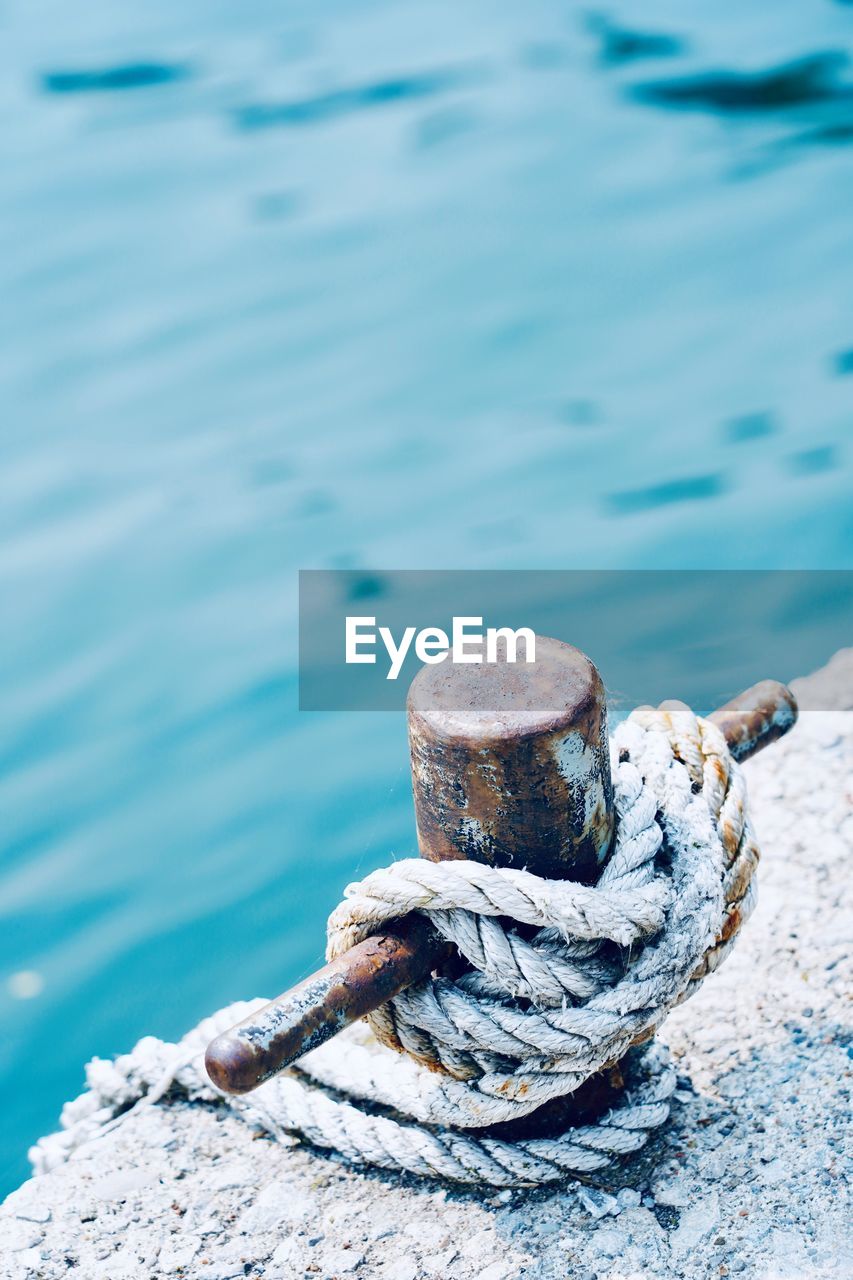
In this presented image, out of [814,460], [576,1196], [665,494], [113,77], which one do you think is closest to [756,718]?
[576,1196]

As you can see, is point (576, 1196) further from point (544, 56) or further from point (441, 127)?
point (544, 56)

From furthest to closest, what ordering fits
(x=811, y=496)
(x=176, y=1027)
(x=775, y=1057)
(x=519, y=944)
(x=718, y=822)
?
(x=811, y=496), (x=176, y=1027), (x=775, y=1057), (x=718, y=822), (x=519, y=944)

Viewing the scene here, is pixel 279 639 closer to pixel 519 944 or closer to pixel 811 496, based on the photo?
pixel 811 496

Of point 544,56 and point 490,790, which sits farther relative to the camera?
point 544,56

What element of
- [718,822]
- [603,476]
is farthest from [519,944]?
[603,476]

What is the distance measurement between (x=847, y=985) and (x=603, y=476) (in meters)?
2.16

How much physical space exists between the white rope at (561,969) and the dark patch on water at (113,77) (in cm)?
497

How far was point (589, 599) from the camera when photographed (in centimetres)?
342

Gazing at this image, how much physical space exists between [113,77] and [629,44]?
7.38 ft

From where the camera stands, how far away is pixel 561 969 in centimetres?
139

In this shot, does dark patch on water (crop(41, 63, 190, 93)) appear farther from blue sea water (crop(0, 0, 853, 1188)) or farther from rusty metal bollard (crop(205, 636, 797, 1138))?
rusty metal bollard (crop(205, 636, 797, 1138))

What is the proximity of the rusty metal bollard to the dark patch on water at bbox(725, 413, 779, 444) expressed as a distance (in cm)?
264

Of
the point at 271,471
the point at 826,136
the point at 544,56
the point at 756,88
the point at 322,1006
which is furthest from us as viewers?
the point at 544,56

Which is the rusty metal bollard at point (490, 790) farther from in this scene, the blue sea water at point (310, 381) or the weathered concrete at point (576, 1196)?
the blue sea water at point (310, 381)
